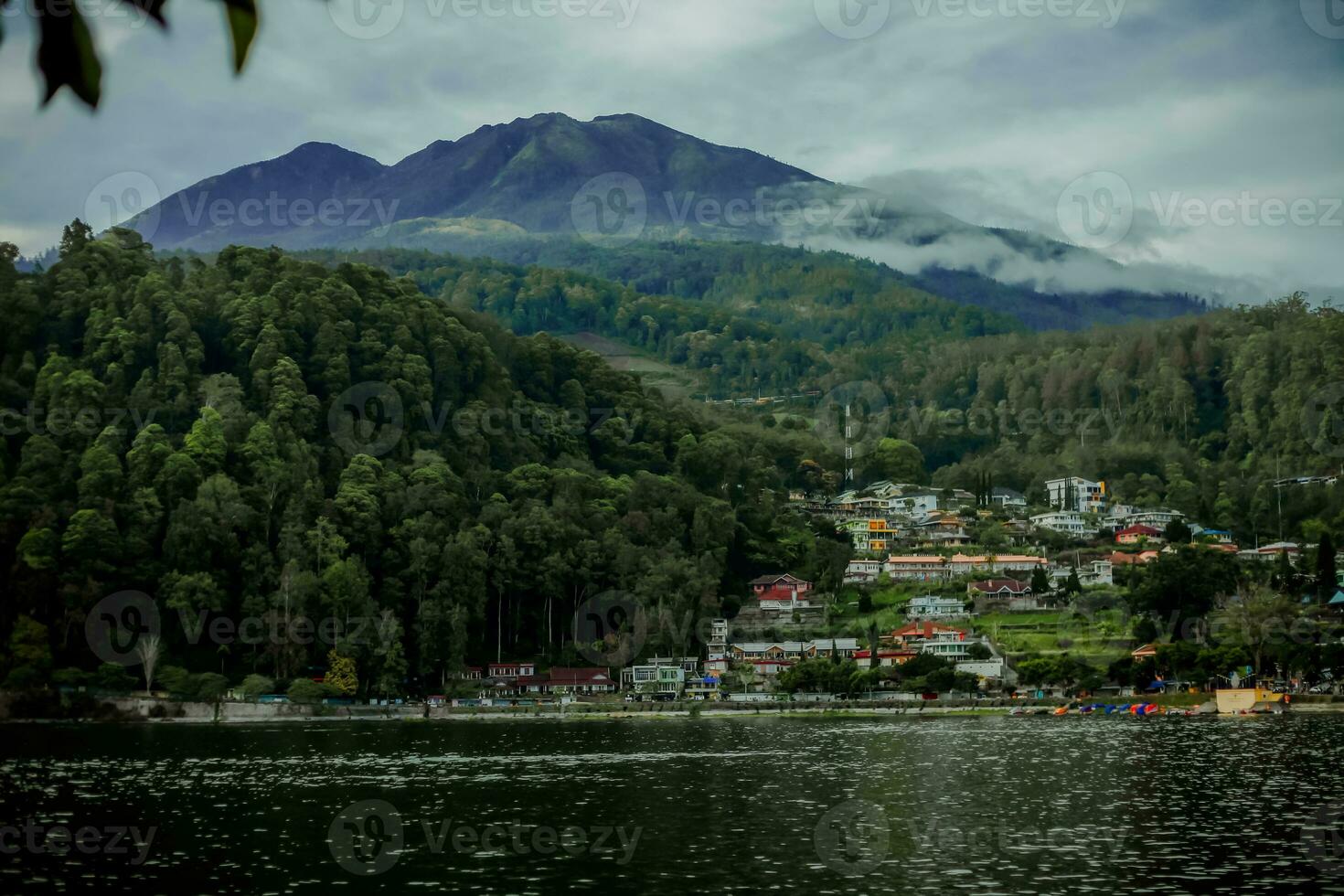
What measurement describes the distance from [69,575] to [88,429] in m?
14.6

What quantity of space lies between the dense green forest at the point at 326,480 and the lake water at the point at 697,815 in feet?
83.4

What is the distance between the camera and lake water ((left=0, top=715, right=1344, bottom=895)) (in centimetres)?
2634

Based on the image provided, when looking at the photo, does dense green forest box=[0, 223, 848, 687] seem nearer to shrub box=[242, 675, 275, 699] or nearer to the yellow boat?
shrub box=[242, 675, 275, 699]

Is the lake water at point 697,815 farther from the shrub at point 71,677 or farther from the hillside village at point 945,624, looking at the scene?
the hillside village at point 945,624

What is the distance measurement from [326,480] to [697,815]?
235 ft

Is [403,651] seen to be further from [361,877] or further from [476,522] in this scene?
[361,877]

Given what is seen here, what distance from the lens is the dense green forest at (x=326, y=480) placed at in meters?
86.9

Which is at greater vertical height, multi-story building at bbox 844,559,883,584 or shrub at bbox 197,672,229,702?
multi-story building at bbox 844,559,883,584

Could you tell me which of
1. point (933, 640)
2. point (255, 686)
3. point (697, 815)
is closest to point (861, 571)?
point (933, 640)

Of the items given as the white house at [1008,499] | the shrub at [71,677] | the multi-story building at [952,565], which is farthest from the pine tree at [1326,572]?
the shrub at [71,677]

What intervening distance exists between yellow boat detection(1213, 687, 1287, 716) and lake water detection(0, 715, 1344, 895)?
1362 cm

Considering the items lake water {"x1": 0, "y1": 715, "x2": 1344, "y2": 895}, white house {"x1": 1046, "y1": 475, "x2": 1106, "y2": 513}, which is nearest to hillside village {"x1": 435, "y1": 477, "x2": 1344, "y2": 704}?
white house {"x1": 1046, "y1": 475, "x2": 1106, "y2": 513}

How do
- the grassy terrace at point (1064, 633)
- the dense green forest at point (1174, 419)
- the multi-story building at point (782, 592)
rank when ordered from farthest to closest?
the dense green forest at point (1174, 419) < the multi-story building at point (782, 592) < the grassy terrace at point (1064, 633)

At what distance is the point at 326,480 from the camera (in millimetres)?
102188
